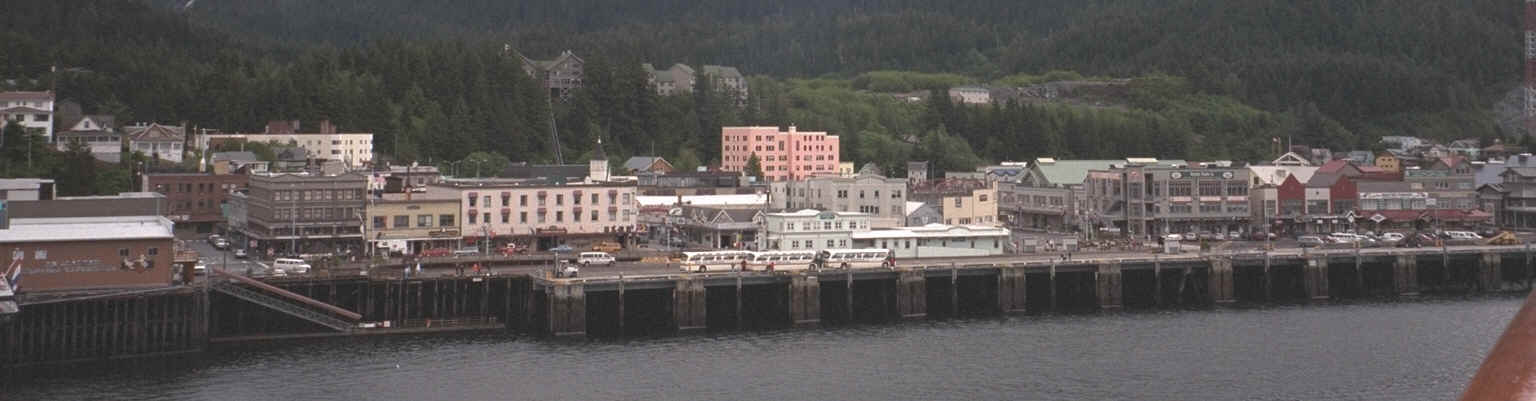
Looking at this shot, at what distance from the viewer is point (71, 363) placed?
43.2 meters

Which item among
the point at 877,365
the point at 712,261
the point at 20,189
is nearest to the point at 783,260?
the point at 712,261

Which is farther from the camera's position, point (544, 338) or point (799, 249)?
point (799, 249)

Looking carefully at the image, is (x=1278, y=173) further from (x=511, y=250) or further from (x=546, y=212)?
(x=511, y=250)

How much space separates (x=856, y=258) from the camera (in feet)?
193

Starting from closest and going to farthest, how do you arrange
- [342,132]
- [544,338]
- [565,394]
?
[565,394]
[544,338]
[342,132]

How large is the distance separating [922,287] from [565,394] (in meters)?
19.6

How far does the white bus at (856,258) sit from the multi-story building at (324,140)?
1626 inches

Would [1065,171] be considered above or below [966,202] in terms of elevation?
above

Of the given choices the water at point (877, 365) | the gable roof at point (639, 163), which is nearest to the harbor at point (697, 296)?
the water at point (877, 365)

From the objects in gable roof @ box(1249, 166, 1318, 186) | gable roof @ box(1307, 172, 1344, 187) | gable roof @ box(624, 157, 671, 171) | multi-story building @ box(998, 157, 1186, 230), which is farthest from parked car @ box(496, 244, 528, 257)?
gable roof @ box(1307, 172, 1344, 187)

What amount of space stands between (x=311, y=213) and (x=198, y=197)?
13044 millimetres

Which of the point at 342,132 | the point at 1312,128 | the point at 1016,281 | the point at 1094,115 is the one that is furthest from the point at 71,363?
the point at 1312,128

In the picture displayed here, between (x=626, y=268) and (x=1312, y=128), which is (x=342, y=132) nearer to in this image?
(x=626, y=268)

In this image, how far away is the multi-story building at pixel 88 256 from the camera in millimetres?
45438
